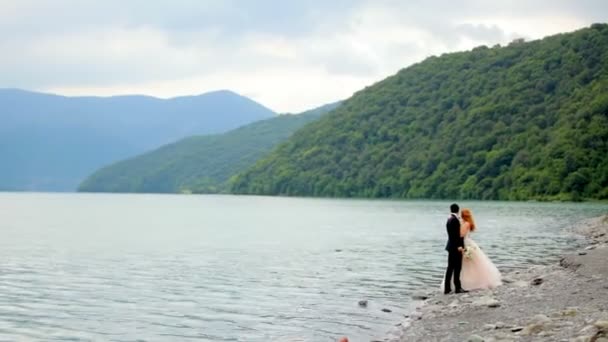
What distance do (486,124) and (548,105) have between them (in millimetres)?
16146

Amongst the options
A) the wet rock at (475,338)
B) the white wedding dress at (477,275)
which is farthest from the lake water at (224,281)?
the wet rock at (475,338)

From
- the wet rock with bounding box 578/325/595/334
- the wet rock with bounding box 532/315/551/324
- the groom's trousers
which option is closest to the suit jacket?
the groom's trousers

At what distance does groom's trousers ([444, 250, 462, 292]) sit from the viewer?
25169mm

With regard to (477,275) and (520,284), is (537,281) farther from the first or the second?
(477,275)

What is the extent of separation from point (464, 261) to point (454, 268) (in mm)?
430

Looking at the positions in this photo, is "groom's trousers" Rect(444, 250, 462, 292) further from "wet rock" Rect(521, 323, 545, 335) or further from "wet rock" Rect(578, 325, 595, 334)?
"wet rock" Rect(578, 325, 595, 334)

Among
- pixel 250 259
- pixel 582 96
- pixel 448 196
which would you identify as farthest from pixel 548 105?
pixel 250 259

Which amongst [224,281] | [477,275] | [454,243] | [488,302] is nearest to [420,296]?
[477,275]

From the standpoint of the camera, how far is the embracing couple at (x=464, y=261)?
25016 mm

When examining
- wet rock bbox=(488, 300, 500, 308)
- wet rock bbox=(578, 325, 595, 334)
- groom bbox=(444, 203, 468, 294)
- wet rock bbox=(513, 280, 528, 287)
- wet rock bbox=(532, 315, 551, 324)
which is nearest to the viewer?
wet rock bbox=(578, 325, 595, 334)

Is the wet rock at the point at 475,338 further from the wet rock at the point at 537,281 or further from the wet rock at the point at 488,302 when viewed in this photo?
the wet rock at the point at 537,281

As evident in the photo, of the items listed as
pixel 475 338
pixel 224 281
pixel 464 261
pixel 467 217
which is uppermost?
pixel 467 217

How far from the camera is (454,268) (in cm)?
2614

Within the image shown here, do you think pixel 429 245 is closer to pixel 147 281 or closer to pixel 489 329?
pixel 147 281
